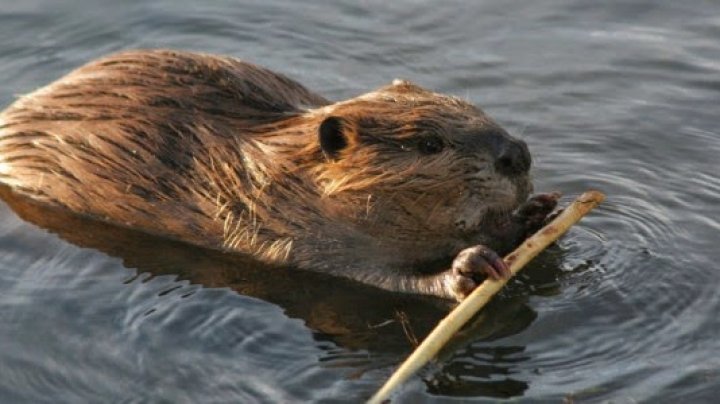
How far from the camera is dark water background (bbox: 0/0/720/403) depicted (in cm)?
606

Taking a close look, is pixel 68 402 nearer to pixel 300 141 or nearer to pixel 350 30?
pixel 300 141

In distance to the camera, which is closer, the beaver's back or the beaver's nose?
the beaver's nose

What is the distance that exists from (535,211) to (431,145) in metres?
0.61

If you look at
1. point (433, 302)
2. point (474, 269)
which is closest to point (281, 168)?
point (433, 302)

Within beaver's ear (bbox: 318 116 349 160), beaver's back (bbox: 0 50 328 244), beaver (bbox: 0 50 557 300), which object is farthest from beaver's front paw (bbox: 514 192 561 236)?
beaver's back (bbox: 0 50 328 244)

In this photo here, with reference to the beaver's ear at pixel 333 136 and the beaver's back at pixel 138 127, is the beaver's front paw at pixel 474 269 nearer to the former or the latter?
the beaver's ear at pixel 333 136

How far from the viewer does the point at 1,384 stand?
6145 mm

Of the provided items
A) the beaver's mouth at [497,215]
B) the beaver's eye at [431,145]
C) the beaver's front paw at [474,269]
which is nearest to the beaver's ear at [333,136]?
the beaver's eye at [431,145]

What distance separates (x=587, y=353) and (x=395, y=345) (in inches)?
33.6

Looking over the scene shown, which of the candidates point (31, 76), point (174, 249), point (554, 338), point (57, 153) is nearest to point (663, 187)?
point (554, 338)

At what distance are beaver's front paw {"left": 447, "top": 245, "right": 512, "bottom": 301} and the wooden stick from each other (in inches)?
2.0

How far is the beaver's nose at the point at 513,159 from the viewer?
6426 millimetres

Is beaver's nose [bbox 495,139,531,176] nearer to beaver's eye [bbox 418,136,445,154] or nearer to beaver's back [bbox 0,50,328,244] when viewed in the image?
beaver's eye [bbox 418,136,445,154]

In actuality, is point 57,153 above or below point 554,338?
above
